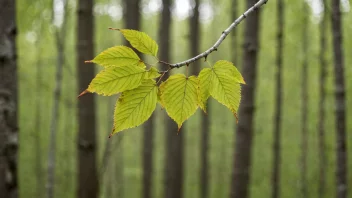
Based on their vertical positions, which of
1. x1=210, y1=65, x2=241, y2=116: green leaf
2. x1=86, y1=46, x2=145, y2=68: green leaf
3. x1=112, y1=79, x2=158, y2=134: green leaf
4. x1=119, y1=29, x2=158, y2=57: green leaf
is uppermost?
x1=119, y1=29, x2=158, y2=57: green leaf

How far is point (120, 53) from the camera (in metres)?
0.81

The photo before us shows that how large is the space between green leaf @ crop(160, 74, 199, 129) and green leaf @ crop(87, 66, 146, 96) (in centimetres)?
7

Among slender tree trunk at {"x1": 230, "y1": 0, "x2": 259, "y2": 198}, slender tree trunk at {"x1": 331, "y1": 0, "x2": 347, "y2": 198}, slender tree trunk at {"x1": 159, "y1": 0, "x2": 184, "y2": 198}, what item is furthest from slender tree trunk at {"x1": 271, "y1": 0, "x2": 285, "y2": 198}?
slender tree trunk at {"x1": 230, "y1": 0, "x2": 259, "y2": 198}

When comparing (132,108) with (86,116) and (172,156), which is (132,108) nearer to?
(86,116)

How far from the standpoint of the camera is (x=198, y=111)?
13.7m

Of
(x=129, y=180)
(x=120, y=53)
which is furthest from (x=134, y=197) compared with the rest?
(x=120, y=53)

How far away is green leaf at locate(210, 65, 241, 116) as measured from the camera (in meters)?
0.82

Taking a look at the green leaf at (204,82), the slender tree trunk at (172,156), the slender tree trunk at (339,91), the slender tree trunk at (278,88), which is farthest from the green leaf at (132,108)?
the slender tree trunk at (278,88)

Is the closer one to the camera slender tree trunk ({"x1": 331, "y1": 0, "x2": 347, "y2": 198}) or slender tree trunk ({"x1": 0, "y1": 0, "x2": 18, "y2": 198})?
slender tree trunk ({"x1": 0, "y1": 0, "x2": 18, "y2": 198})

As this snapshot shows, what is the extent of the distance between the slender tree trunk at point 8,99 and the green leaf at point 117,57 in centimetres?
157

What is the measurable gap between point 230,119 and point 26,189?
29.9 feet

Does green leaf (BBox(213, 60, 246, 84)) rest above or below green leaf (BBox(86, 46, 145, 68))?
below

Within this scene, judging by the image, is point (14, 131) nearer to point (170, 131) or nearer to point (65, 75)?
point (170, 131)

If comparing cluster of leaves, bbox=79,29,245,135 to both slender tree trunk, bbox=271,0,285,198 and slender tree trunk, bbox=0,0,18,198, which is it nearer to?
slender tree trunk, bbox=0,0,18,198
